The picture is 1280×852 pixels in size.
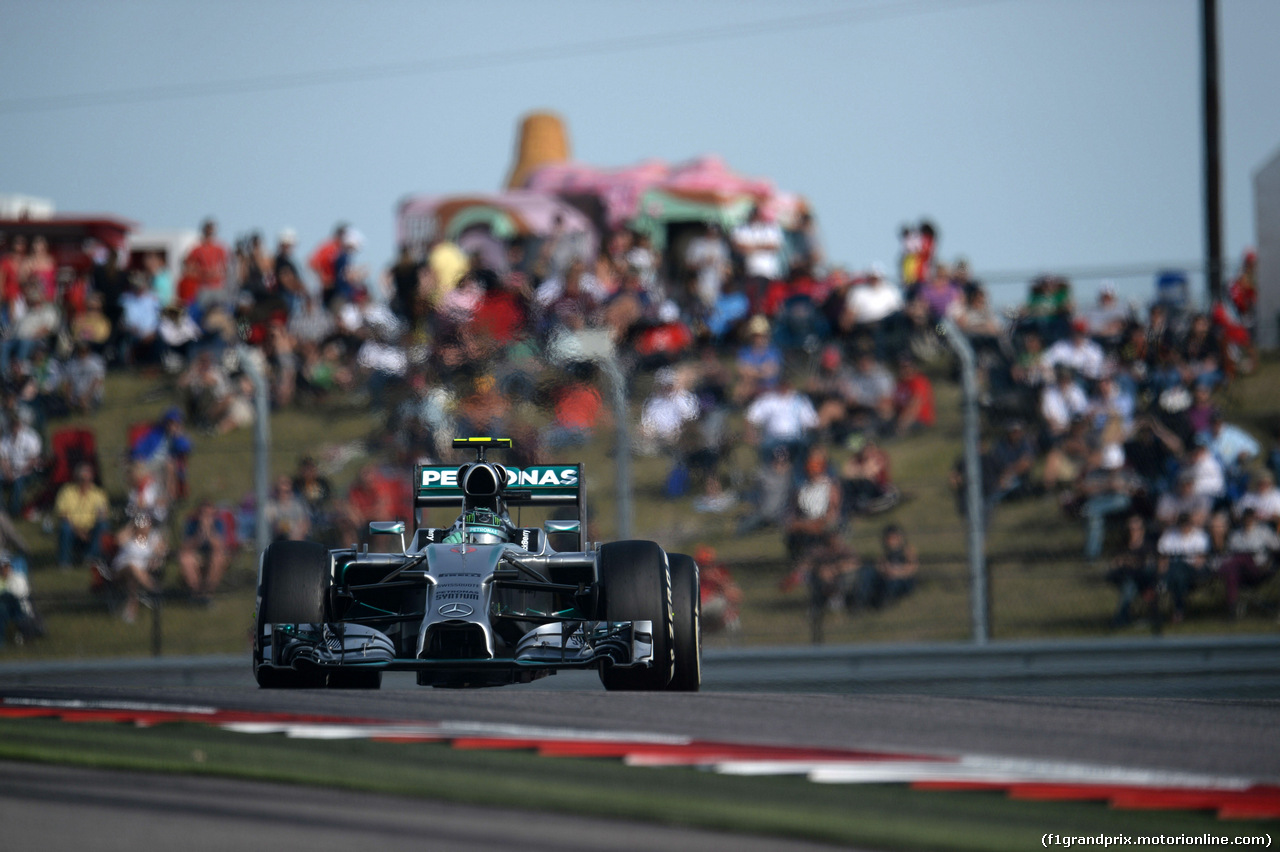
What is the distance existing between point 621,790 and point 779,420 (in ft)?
27.1

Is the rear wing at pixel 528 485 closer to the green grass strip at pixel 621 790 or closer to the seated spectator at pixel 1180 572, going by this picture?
the green grass strip at pixel 621 790

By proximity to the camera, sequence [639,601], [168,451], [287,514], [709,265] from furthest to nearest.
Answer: [709,265] < [168,451] < [287,514] < [639,601]

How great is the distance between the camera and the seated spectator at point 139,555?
1206cm

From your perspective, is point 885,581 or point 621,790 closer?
point 621,790

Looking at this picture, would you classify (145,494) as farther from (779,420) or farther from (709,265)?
(709,265)

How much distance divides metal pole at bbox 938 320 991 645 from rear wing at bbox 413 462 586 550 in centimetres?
385

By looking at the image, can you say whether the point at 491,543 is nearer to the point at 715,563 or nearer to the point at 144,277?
the point at 715,563

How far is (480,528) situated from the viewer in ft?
24.1

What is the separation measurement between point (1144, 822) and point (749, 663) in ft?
20.9

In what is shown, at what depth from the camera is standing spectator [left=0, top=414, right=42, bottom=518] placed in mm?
12984

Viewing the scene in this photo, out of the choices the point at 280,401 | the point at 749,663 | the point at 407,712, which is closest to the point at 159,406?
the point at 280,401

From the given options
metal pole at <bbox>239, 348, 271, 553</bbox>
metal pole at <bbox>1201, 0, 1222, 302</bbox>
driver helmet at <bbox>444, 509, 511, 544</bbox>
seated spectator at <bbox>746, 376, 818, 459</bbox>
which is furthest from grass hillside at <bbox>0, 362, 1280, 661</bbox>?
metal pole at <bbox>1201, 0, 1222, 302</bbox>

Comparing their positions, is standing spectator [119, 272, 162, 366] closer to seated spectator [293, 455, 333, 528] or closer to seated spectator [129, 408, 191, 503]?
seated spectator [129, 408, 191, 503]

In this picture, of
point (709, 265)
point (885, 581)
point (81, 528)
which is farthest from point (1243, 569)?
point (81, 528)
